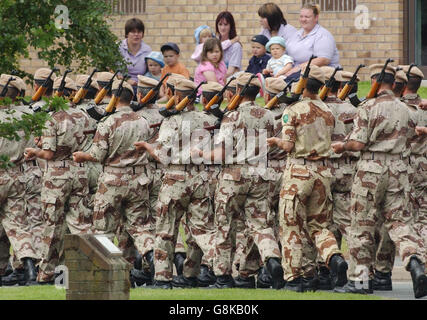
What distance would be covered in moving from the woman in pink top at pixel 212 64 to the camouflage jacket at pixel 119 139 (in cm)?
375

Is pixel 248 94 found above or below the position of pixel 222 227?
above

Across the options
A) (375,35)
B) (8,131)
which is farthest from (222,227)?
(375,35)

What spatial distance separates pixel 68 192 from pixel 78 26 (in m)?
→ 4.41

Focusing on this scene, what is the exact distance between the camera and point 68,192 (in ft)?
56.3

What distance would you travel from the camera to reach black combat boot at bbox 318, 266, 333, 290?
16.3 meters

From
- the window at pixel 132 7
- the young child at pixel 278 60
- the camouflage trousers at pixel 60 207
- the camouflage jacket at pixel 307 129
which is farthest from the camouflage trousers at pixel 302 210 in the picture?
the window at pixel 132 7

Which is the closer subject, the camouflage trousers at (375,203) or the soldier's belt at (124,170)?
the camouflage trousers at (375,203)

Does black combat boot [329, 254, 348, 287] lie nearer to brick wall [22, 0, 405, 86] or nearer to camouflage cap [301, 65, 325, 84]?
camouflage cap [301, 65, 325, 84]

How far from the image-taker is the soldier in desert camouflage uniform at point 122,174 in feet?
54.4

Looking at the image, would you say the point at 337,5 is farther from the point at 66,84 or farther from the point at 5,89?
the point at 5,89

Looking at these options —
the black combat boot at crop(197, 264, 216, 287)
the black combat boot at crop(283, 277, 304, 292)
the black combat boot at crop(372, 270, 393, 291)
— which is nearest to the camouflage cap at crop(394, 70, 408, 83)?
the black combat boot at crop(372, 270, 393, 291)

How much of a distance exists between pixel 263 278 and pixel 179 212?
1059mm

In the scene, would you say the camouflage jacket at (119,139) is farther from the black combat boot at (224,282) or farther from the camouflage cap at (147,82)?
the black combat boot at (224,282)
